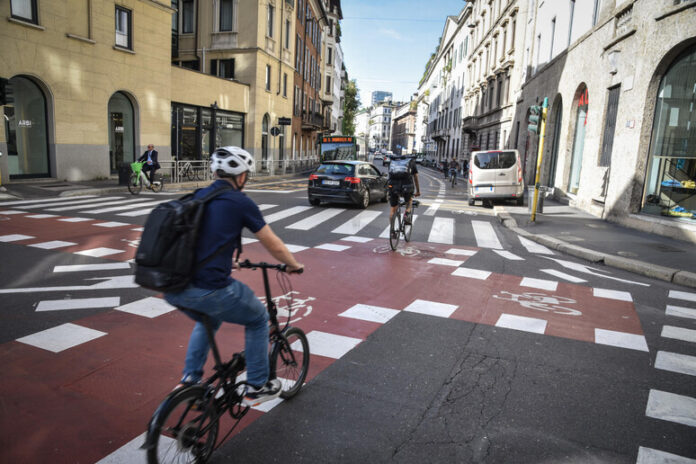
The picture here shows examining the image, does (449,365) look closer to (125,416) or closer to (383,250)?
(125,416)

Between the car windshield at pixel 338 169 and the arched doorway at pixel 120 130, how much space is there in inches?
401

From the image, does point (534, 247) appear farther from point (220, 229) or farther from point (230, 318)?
point (220, 229)

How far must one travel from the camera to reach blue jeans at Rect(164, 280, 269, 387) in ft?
8.82

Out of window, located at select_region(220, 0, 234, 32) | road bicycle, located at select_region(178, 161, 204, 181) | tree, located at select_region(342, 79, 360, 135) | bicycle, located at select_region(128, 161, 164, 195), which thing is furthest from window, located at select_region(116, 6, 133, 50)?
tree, located at select_region(342, 79, 360, 135)

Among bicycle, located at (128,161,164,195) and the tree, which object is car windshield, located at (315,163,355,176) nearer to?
bicycle, located at (128,161,164,195)

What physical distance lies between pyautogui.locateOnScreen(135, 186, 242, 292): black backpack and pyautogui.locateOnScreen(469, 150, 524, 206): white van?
54.8ft

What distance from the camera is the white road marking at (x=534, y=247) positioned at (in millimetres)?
10153

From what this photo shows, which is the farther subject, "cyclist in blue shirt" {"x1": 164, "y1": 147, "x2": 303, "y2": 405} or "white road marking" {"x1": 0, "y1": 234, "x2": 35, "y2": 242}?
"white road marking" {"x1": 0, "y1": 234, "x2": 35, "y2": 242}

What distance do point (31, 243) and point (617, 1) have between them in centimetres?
1769

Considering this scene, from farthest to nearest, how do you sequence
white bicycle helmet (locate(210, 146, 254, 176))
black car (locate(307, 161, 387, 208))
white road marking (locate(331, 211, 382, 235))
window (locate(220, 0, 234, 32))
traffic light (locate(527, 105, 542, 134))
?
window (locate(220, 0, 234, 32))
black car (locate(307, 161, 387, 208))
traffic light (locate(527, 105, 542, 134))
white road marking (locate(331, 211, 382, 235))
white bicycle helmet (locate(210, 146, 254, 176))

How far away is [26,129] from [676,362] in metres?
20.5

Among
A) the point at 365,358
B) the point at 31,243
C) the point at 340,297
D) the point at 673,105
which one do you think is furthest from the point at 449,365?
the point at 673,105

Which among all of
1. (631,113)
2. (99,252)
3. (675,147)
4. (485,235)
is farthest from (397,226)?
(631,113)

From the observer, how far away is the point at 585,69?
18625mm
